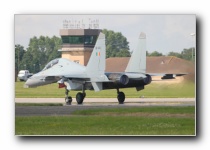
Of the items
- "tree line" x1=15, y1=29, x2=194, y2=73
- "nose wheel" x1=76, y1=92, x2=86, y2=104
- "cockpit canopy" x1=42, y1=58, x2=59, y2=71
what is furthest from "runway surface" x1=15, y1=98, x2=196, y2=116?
"tree line" x1=15, y1=29, x2=194, y2=73

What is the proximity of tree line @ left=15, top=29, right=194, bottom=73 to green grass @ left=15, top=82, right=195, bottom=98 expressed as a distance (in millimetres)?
524

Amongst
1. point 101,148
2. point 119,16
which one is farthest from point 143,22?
point 101,148

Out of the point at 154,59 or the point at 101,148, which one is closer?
the point at 101,148

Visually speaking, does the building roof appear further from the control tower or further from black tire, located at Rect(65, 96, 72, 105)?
black tire, located at Rect(65, 96, 72, 105)

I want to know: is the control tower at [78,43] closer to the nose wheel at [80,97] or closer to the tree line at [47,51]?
the tree line at [47,51]

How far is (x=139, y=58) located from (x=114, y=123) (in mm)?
2453

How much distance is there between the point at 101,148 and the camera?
116 feet

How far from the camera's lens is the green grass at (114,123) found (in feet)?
117

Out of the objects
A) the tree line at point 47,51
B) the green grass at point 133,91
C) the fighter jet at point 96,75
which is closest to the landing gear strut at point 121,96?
the fighter jet at point 96,75

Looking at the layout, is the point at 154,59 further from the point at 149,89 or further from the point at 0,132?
the point at 0,132

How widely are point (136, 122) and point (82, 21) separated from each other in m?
2.74

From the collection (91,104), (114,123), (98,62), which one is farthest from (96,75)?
(114,123)

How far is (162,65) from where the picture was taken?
37750mm

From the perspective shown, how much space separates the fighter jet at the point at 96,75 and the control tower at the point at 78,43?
0.16 m
